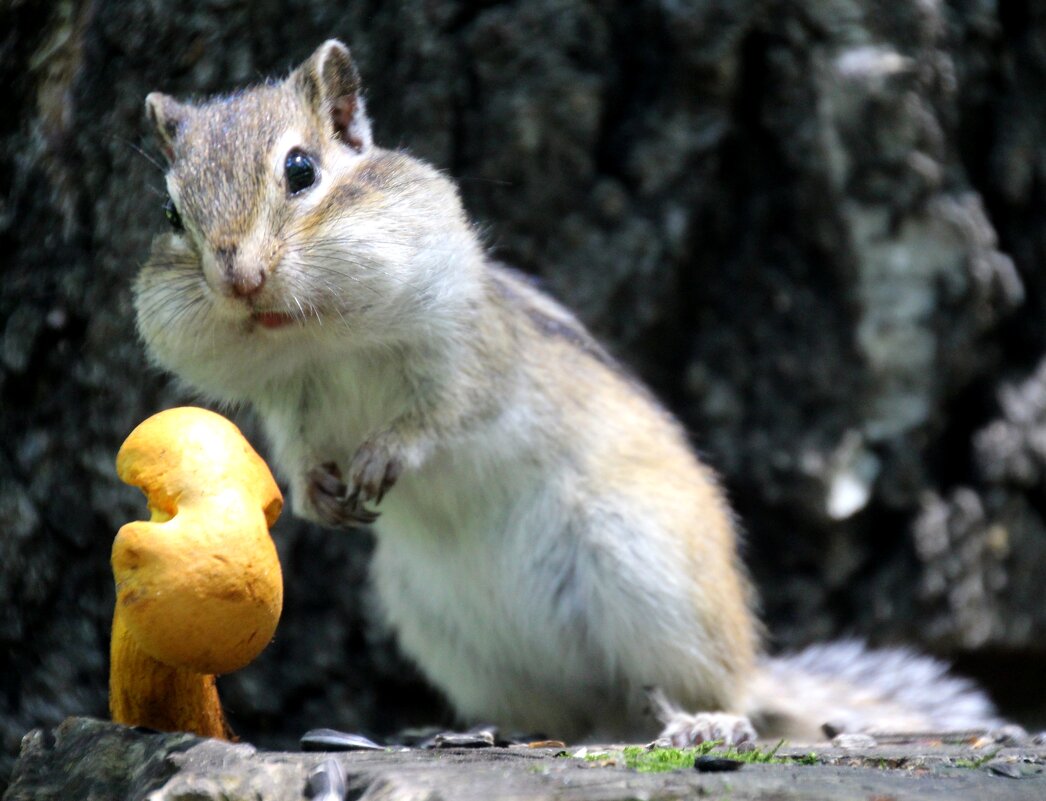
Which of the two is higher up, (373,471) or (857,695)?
(373,471)

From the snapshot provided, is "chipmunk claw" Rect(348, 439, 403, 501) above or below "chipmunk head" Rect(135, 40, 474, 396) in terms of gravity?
below

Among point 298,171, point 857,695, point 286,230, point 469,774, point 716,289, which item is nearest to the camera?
point 469,774

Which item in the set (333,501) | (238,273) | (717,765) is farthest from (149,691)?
(717,765)

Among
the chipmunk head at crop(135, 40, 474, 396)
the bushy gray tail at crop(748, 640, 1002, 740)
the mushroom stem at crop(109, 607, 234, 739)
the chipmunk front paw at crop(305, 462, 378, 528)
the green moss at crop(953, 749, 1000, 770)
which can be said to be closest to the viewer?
the green moss at crop(953, 749, 1000, 770)

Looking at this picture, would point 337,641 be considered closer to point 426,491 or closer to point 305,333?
point 426,491

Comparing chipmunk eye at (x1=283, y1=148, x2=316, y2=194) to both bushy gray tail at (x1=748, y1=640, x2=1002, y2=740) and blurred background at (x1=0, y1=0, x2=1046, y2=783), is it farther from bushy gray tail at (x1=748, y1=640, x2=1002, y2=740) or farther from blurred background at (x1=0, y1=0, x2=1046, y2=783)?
bushy gray tail at (x1=748, y1=640, x2=1002, y2=740)

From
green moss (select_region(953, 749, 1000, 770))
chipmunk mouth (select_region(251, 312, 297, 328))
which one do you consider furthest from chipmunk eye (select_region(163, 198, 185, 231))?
green moss (select_region(953, 749, 1000, 770))

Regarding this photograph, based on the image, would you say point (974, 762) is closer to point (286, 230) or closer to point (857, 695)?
point (857, 695)
